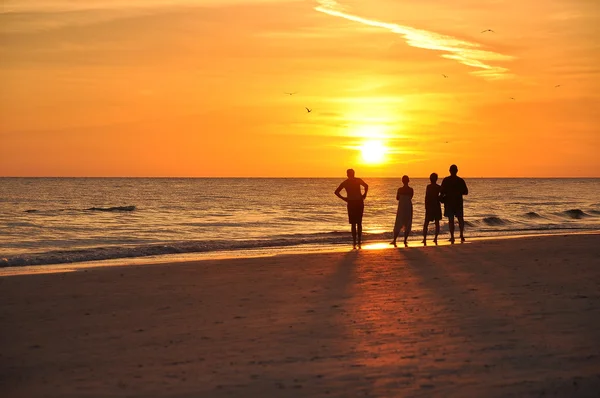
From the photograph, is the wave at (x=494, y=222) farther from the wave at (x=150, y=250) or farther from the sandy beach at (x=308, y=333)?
the sandy beach at (x=308, y=333)

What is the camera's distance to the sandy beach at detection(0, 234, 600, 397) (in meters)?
6.41

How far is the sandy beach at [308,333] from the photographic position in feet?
21.0

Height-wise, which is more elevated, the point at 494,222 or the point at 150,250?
the point at 150,250

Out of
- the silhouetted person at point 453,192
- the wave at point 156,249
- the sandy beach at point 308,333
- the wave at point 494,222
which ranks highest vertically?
the silhouetted person at point 453,192

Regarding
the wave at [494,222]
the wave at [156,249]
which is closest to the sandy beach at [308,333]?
the wave at [156,249]

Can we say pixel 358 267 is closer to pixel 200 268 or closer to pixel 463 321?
pixel 200 268

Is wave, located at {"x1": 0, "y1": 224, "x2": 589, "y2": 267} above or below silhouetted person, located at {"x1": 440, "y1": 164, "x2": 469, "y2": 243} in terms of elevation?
below

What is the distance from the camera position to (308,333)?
8125 millimetres

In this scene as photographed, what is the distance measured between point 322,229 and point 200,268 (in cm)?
2055

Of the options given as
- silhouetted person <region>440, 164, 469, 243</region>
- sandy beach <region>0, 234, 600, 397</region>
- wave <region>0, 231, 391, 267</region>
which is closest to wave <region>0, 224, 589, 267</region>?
wave <region>0, 231, 391, 267</region>

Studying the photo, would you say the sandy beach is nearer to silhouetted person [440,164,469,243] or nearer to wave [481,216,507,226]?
silhouetted person [440,164,469,243]

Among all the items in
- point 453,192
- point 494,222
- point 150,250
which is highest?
point 453,192

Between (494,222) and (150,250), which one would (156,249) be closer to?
(150,250)

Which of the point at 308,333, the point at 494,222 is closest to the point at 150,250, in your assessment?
the point at 308,333
